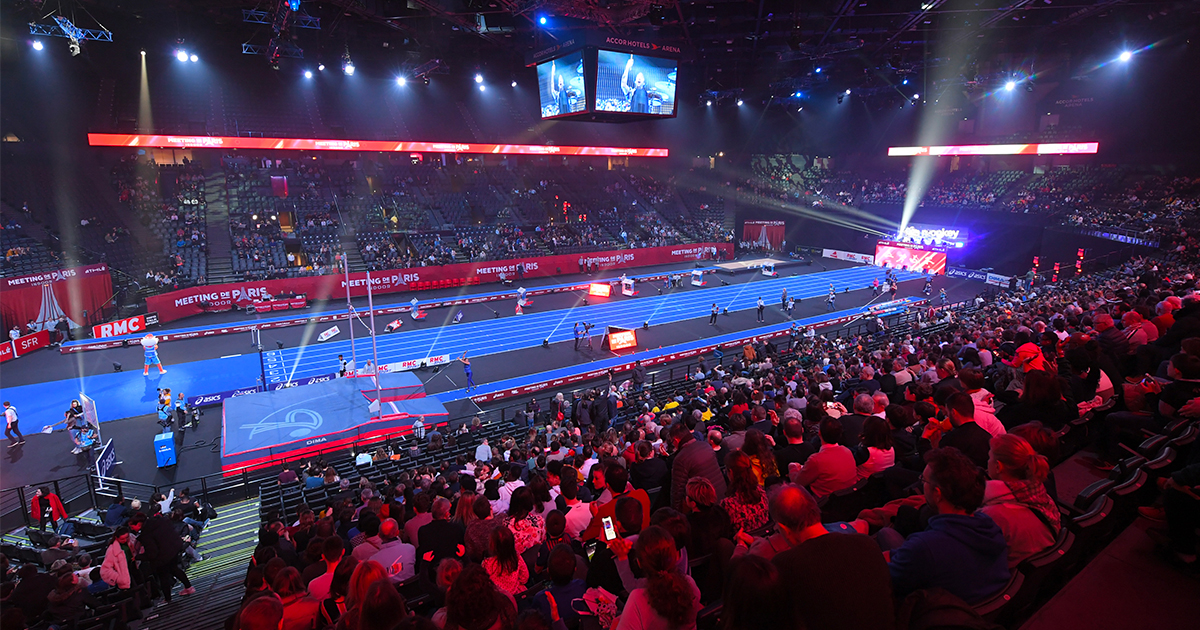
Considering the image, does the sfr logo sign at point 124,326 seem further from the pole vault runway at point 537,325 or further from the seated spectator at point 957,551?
the seated spectator at point 957,551

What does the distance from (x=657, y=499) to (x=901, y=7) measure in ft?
92.9

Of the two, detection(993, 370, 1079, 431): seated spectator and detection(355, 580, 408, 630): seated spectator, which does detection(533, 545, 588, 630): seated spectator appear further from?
detection(993, 370, 1079, 431): seated spectator

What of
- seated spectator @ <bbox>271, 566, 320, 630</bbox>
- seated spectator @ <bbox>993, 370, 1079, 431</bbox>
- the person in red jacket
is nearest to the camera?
seated spectator @ <bbox>271, 566, 320, 630</bbox>

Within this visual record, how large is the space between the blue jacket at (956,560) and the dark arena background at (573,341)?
0.02 metres

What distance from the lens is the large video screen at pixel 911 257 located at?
1720 inches

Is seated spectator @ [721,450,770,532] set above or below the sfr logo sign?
above

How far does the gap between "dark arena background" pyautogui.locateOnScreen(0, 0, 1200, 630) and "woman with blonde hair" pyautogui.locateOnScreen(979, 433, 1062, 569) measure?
19mm

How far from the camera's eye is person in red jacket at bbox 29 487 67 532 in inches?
432

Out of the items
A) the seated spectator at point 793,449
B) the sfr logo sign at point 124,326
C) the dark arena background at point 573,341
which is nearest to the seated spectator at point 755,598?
the dark arena background at point 573,341

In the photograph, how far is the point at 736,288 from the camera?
128 ft

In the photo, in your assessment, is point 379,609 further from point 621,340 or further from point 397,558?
point 621,340

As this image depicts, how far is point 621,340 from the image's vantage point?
24.2 m

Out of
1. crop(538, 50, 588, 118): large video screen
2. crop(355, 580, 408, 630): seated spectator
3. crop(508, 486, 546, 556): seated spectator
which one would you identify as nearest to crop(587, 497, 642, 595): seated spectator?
crop(508, 486, 546, 556): seated spectator

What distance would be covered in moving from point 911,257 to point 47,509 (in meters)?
50.8
